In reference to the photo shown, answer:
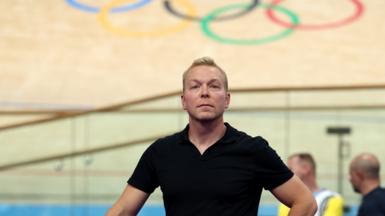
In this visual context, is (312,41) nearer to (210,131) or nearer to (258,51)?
(258,51)

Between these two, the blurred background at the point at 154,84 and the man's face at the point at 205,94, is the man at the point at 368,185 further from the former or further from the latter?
the man's face at the point at 205,94

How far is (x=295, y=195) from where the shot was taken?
9.37 ft

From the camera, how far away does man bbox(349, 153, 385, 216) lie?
4.91 meters

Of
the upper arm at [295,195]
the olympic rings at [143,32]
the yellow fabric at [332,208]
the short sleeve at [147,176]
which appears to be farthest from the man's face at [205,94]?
the olympic rings at [143,32]

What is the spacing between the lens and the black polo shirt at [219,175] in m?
2.78

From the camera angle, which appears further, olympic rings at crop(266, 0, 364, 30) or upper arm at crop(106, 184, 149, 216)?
olympic rings at crop(266, 0, 364, 30)

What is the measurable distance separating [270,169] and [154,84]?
11.7 m

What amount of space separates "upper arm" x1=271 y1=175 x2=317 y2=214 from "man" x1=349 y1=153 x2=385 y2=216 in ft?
6.99

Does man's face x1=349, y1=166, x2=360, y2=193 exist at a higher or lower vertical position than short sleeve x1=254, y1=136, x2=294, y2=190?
higher

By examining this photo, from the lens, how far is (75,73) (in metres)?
14.8

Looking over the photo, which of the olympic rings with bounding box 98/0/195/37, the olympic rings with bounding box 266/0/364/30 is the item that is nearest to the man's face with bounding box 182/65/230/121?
the olympic rings with bounding box 98/0/195/37

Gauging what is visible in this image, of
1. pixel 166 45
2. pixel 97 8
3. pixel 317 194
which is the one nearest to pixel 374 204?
pixel 317 194

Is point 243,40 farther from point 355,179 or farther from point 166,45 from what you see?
point 355,179

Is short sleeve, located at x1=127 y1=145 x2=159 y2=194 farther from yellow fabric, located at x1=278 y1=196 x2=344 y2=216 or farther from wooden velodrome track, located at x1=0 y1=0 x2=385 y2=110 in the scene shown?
wooden velodrome track, located at x1=0 y1=0 x2=385 y2=110
